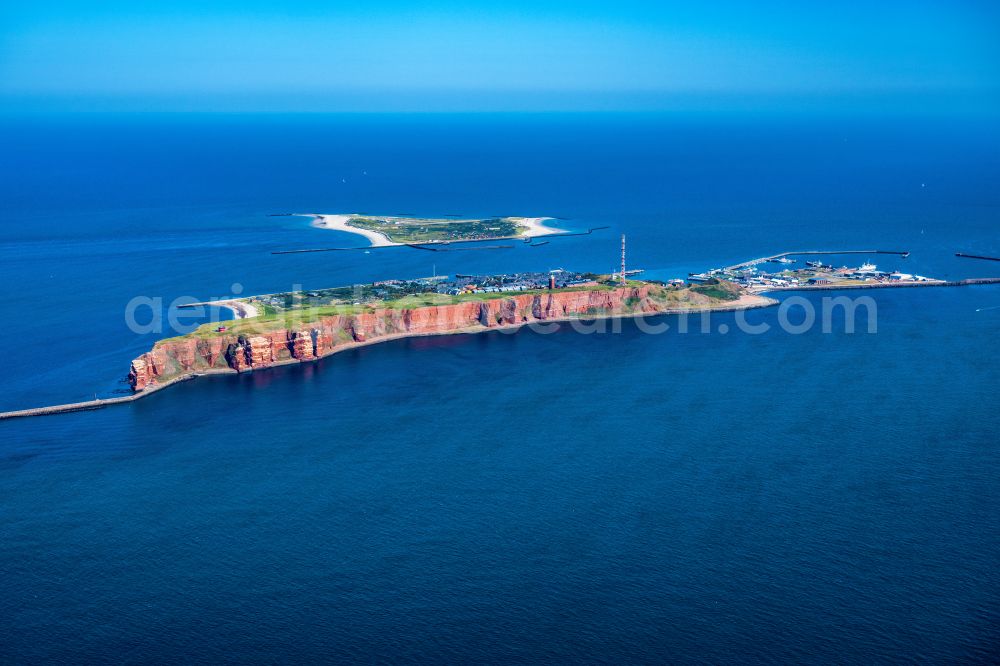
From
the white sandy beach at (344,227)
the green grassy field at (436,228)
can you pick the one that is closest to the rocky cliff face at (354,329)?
the green grassy field at (436,228)

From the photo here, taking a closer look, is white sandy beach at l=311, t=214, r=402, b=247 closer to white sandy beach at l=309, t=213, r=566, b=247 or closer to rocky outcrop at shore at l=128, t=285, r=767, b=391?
white sandy beach at l=309, t=213, r=566, b=247

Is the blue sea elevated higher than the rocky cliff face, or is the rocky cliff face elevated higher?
the rocky cliff face

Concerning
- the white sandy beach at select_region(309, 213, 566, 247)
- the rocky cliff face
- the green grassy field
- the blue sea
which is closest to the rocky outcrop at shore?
the rocky cliff face

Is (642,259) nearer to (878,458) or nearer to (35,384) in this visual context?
(878,458)

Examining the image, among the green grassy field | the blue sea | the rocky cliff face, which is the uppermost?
the green grassy field

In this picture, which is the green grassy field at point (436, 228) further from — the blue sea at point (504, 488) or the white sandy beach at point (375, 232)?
the blue sea at point (504, 488)

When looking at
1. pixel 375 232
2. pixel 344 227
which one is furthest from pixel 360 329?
pixel 344 227
